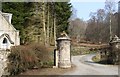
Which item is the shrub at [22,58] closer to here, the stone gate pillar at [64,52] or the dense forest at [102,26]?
the stone gate pillar at [64,52]

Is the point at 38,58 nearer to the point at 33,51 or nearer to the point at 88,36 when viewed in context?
the point at 33,51

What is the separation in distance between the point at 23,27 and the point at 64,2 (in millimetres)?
10822

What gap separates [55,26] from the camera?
45.8 meters

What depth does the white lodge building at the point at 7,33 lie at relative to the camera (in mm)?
34031

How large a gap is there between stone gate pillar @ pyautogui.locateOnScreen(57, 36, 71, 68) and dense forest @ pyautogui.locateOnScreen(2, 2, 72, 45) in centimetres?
1178

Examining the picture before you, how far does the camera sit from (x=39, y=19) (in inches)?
1655

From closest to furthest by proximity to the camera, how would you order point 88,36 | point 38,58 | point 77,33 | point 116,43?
point 38,58 → point 116,43 → point 88,36 → point 77,33

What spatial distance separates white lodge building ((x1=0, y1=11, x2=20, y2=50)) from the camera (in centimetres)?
3403

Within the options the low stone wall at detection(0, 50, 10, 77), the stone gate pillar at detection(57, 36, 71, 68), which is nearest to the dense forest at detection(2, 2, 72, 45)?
the stone gate pillar at detection(57, 36, 71, 68)

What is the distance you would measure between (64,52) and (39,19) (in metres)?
16.2

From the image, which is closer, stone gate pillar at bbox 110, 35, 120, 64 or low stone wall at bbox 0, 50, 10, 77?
low stone wall at bbox 0, 50, 10, 77

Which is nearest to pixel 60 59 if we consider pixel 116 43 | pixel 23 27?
pixel 116 43

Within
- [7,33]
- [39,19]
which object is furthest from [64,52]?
[39,19]

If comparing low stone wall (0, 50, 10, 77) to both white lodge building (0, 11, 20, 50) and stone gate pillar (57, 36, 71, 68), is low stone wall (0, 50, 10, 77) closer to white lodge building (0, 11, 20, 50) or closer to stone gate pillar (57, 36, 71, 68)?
stone gate pillar (57, 36, 71, 68)
